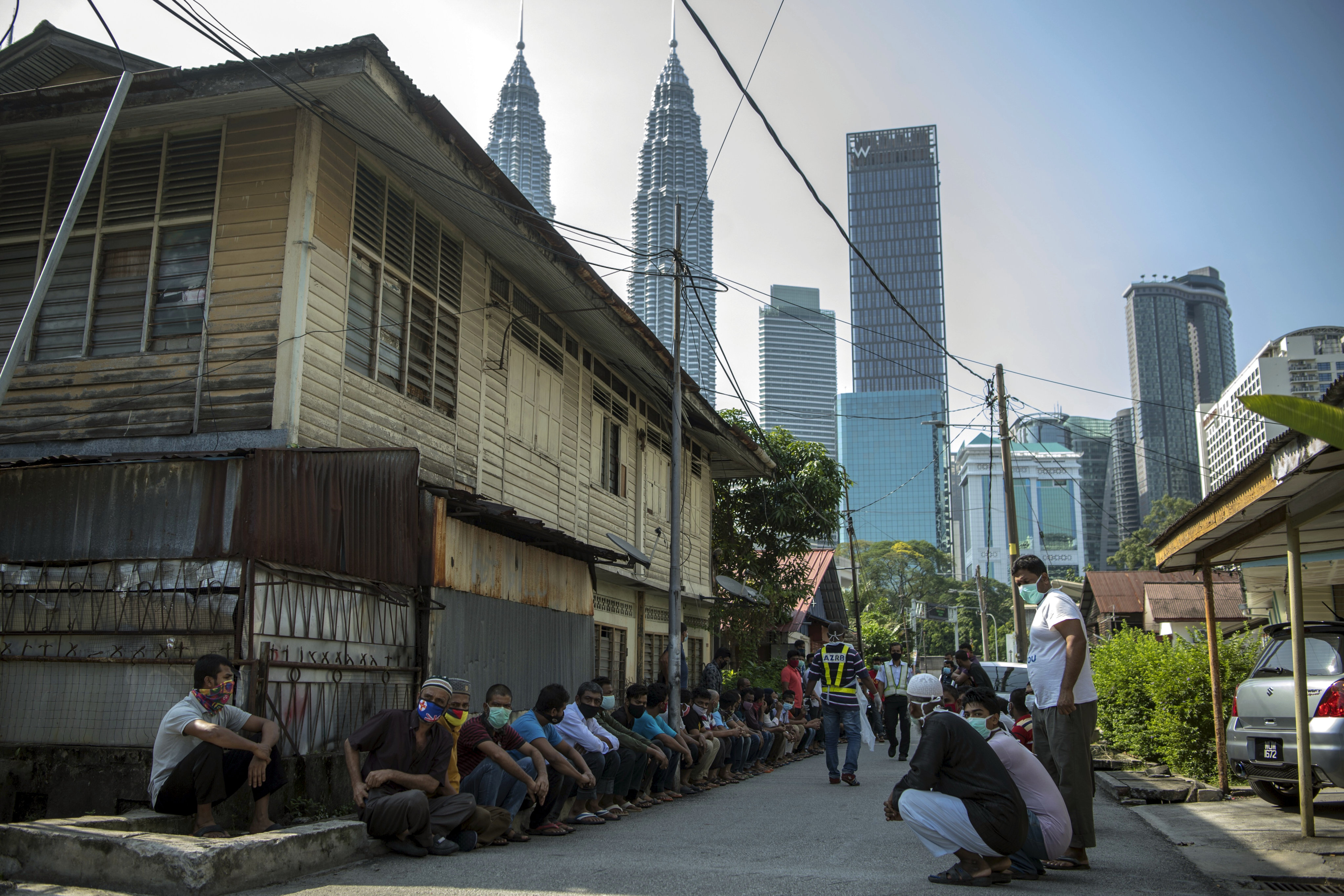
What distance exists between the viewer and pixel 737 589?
2241cm

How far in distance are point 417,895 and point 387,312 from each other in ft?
22.4

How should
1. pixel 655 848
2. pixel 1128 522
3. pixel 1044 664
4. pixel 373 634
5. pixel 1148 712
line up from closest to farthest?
1. pixel 1044 664
2. pixel 655 848
3. pixel 373 634
4. pixel 1148 712
5. pixel 1128 522

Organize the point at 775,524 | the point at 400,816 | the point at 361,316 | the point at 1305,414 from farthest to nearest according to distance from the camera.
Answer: the point at 775,524 → the point at 361,316 → the point at 400,816 → the point at 1305,414

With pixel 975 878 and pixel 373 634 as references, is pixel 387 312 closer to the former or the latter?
pixel 373 634

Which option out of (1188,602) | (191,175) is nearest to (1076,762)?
(191,175)

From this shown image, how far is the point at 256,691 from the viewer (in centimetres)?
760

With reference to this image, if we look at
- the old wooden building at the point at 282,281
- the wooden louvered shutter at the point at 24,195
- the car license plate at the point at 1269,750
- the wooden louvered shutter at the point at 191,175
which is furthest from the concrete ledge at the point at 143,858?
the car license plate at the point at 1269,750

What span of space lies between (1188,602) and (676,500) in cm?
2466

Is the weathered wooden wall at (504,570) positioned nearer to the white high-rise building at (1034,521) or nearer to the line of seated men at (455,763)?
the line of seated men at (455,763)

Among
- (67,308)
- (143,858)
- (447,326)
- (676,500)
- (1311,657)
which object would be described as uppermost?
(447,326)

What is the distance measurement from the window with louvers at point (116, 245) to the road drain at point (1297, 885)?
8837 mm

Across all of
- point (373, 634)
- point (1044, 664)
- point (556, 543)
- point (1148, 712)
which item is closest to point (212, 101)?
point (373, 634)

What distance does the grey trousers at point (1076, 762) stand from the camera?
6.29 meters

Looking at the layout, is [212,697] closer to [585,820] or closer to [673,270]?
[585,820]
